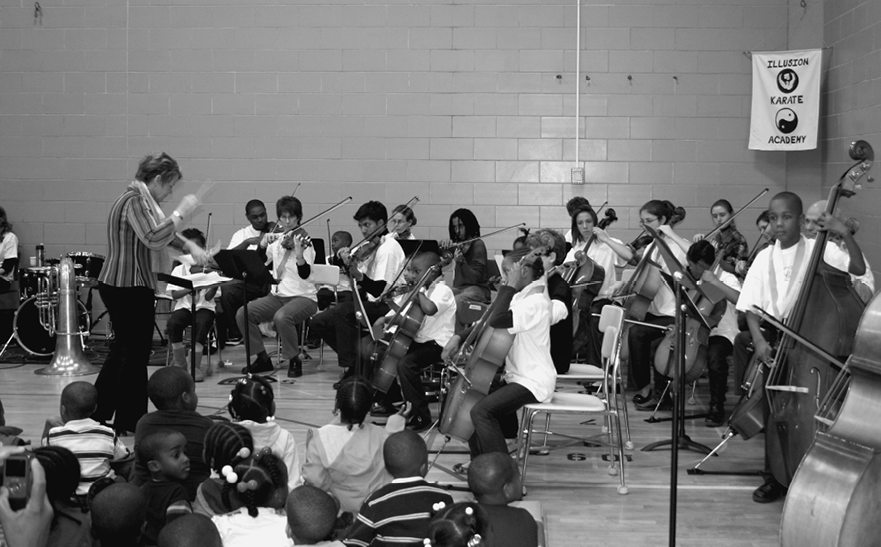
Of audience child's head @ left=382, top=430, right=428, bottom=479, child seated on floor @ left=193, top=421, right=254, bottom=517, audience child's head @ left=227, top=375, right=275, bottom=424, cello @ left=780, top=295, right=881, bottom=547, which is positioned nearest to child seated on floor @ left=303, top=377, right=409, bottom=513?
audience child's head @ left=227, top=375, right=275, bottom=424

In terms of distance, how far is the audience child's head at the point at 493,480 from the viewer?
2.49 m

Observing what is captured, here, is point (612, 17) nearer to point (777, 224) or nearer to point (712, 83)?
point (712, 83)

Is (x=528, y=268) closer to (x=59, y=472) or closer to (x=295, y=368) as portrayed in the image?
(x=59, y=472)

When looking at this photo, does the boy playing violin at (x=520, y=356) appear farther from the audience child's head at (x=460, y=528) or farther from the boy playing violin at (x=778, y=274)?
the audience child's head at (x=460, y=528)

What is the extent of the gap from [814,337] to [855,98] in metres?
4.07

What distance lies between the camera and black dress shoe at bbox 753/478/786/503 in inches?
151

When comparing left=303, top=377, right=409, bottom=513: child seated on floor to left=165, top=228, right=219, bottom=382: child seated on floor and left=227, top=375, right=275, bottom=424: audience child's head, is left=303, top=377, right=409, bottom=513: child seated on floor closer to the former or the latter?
left=227, top=375, right=275, bottom=424: audience child's head

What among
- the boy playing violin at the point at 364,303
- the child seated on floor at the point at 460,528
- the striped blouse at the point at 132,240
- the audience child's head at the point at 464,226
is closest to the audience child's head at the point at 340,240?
the boy playing violin at the point at 364,303

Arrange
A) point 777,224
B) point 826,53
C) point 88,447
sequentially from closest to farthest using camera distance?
point 88,447, point 777,224, point 826,53

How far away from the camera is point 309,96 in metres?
7.95

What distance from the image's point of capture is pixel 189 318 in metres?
6.40

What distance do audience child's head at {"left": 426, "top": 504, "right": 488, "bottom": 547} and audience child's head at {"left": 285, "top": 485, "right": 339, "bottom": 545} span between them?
0.94 ft

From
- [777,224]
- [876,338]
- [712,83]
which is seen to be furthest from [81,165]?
[876,338]

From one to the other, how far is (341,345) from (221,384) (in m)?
0.85
